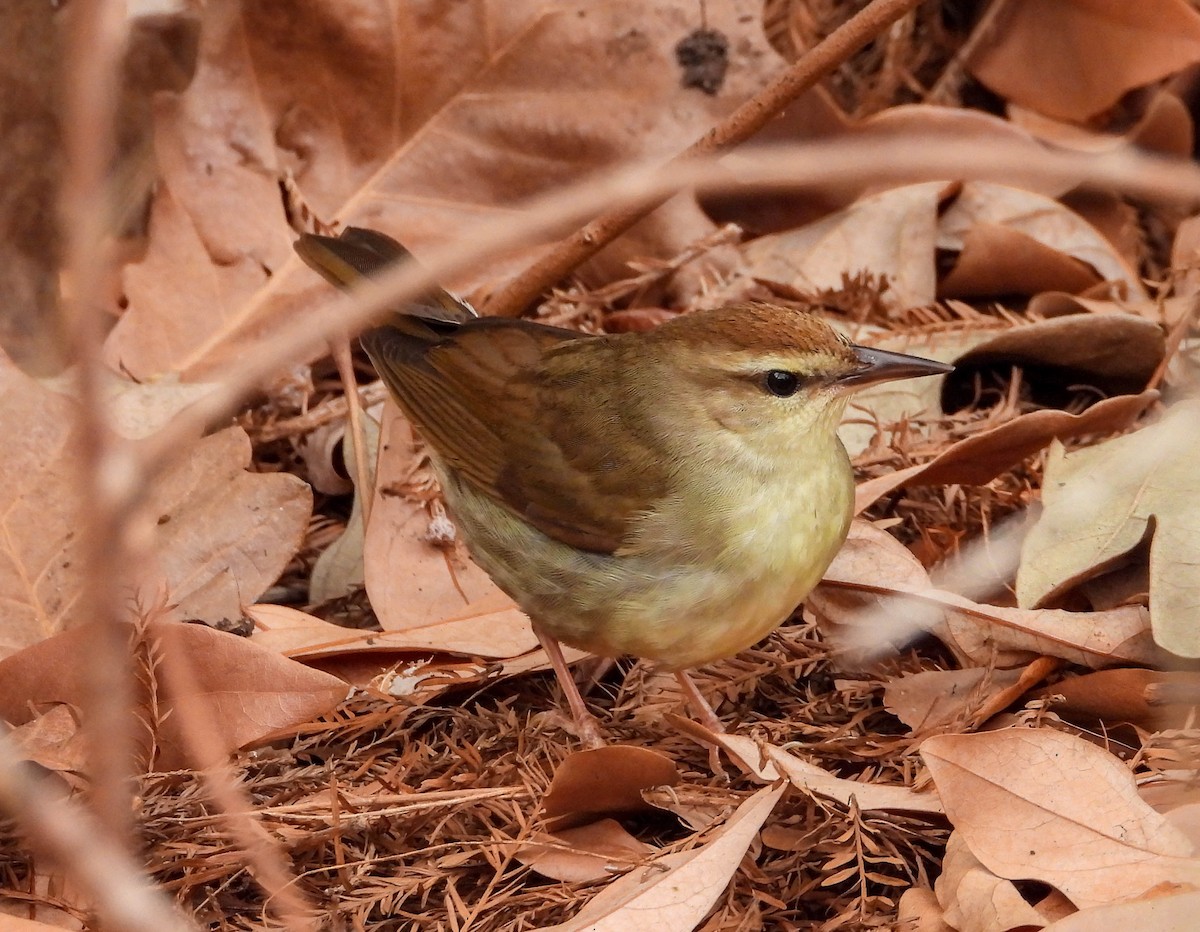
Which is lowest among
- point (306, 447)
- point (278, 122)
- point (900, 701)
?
point (900, 701)

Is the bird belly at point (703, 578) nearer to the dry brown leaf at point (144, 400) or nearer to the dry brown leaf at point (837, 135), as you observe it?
the dry brown leaf at point (144, 400)

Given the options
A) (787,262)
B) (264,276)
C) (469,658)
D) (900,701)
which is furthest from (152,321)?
(900,701)

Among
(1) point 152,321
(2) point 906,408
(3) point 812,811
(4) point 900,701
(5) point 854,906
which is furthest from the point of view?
(1) point 152,321

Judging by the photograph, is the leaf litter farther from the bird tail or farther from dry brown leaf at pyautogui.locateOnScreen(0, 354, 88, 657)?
the bird tail

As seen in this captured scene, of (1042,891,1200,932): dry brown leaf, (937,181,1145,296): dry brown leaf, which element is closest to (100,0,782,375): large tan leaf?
(937,181,1145,296): dry brown leaf

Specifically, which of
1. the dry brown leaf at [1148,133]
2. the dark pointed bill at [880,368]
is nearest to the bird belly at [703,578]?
the dark pointed bill at [880,368]

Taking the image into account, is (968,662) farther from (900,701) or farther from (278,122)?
(278,122)
